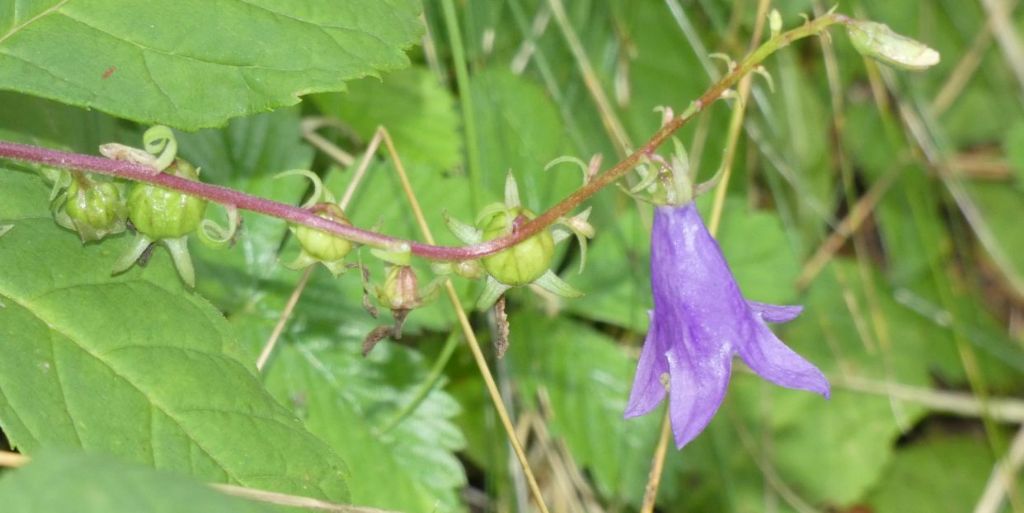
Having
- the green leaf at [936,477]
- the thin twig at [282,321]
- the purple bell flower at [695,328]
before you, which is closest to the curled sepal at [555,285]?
the purple bell flower at [695,328]

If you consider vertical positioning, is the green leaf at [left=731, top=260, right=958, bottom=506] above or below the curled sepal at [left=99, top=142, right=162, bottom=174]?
below

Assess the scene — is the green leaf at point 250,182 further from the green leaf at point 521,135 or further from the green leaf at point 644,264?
the green leaf at point 644,264

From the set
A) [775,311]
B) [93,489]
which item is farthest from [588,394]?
[93,489]

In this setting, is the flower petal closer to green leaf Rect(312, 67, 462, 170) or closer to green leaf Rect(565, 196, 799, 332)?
green leaf Rect(565, 196, 799, 332)

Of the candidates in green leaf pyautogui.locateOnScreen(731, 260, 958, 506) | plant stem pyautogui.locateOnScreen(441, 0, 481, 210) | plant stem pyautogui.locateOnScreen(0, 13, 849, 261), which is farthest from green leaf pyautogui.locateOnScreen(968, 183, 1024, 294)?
plant stem pyautogui.locateOnScreen(0, 13, 849, 261)

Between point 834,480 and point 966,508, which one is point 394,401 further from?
point 966,508

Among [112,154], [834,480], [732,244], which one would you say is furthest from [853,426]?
[112,154]
